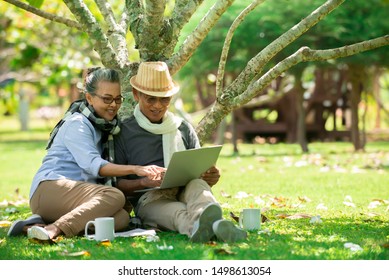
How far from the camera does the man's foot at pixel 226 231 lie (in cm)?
413

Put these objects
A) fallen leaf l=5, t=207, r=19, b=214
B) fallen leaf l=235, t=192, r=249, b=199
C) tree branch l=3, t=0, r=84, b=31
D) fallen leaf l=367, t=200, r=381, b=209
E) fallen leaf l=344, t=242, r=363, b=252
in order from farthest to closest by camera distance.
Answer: fallen leaf l=235, t=192, r=249, b=199 < fallen leaf l=5, t=207, r=19, b=214 < fallen leaf l=367, t=200, r=381, b=209 < tree branch l=3, t=0, r=84, b=31 < fallen leaf l=344, t=242, r=363, b=252

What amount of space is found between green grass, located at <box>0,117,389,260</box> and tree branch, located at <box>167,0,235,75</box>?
1.18 metres

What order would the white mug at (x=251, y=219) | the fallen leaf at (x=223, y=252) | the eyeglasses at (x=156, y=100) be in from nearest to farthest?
the fallen leaf at (x=223, y=252) → the white mug at (x=251, y=219) → the eyeglasses at (x=156, y=100)

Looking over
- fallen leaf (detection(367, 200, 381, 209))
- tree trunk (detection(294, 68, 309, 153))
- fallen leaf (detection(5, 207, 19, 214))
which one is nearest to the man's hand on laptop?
fallen leaf (detection(367, 200, 381, 209))

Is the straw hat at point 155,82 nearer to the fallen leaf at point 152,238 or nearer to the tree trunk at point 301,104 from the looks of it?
the fallen leaf at point 152,238

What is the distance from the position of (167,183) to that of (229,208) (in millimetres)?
1703

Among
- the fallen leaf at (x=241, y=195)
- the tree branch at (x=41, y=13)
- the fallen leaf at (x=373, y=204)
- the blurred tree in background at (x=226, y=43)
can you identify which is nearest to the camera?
the blurred tree in background at (x=226, y=43)

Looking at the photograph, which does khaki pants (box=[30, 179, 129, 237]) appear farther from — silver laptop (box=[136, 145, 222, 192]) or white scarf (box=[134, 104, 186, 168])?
white scarf (box=[134, 104, 186, 168])

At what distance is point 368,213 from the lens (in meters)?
5.70

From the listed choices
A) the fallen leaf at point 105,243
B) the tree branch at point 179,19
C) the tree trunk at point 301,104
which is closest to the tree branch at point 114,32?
the tree branch at point 179,19

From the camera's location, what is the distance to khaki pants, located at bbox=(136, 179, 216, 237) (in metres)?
4.46

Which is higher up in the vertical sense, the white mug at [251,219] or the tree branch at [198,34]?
the tree branch at [198,34]

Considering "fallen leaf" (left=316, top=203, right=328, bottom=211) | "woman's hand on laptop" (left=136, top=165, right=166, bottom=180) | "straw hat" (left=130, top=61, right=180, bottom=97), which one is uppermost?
"straw hat" (left=130, top=61, right=180, bottom=97)

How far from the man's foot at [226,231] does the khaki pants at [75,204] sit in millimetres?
747
